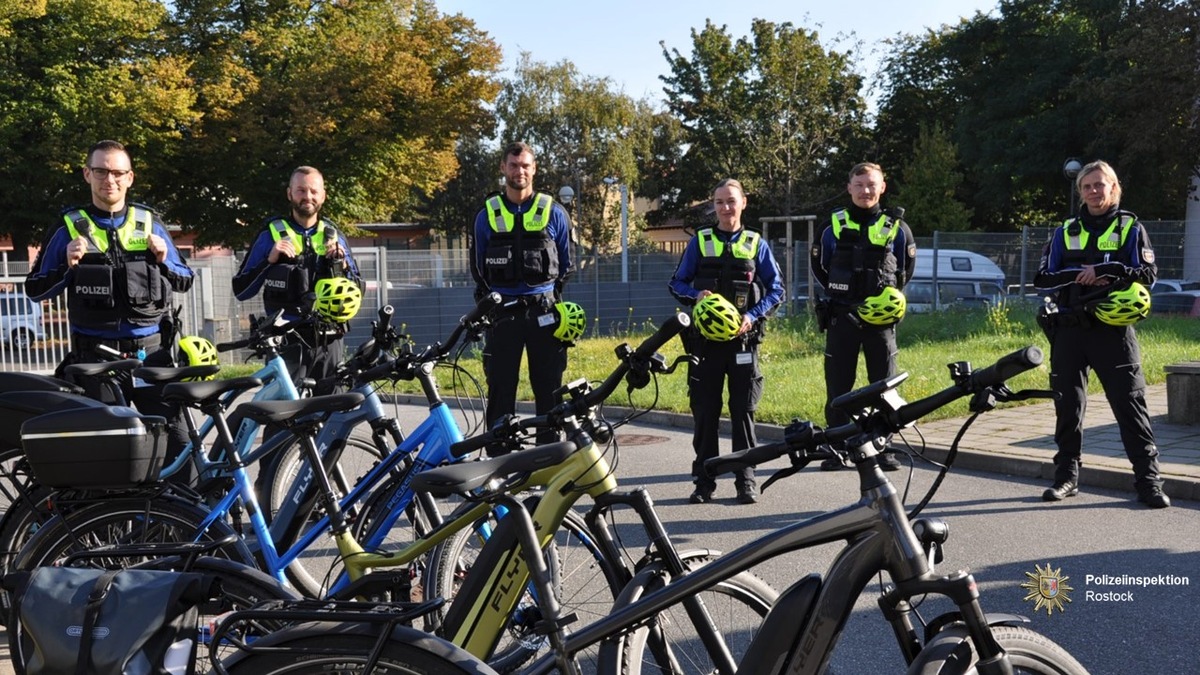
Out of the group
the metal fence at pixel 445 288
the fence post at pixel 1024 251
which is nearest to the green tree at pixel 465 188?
the metal fence at pixel 445 288

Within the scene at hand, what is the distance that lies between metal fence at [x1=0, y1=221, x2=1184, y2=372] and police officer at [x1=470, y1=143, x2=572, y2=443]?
32.5 ft

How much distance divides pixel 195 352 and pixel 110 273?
0.63 metres

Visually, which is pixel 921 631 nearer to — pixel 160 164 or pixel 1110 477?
pixel 1110 477

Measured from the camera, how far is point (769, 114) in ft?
131

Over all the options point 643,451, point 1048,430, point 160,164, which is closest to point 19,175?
point 160,164

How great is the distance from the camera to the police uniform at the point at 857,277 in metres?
7.53

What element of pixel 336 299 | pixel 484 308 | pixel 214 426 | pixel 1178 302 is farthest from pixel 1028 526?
pixel 1178 302

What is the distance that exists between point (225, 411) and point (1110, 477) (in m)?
5.75

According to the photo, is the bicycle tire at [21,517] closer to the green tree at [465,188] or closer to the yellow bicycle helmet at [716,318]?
the yellow bicycle helmet at [716,318]

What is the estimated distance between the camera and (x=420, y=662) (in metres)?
2.29

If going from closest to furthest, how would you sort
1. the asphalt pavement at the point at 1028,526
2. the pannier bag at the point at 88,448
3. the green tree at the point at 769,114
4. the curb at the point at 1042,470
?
the pannier bag at the point at 88,448
the asphalt pavement at the point at 1028,526
the curb at the point at 1042,470
the green tree at the point at 769,114

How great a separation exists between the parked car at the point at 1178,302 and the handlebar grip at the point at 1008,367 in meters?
18.5

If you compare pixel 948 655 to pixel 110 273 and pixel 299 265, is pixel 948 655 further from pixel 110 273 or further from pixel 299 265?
pixel 299 265

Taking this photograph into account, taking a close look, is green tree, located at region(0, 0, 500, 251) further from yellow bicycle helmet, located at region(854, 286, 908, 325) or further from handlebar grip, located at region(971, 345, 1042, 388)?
handlebar grip, located at region(971, 345, 1042, 388)
